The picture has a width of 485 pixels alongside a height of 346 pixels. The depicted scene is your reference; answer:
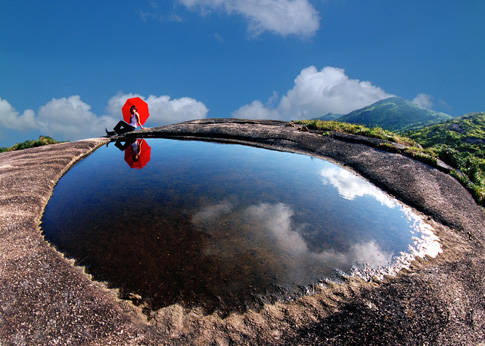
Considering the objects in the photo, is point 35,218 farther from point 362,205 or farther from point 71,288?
point 362,205

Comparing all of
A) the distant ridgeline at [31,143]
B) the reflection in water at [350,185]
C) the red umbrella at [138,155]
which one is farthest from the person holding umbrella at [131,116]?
the reflection in water at [350,185]

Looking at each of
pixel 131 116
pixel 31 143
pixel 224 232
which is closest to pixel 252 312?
pixel 224 232

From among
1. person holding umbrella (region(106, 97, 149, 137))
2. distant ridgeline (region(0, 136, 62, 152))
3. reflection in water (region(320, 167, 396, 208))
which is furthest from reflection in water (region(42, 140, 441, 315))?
distant ridgeline (region(0, 136, 62, 152))

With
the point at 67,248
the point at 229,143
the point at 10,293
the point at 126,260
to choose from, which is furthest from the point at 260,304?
the point at 229,143

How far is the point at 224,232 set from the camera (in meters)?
9.30

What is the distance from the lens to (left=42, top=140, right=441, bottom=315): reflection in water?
6836 millimetres

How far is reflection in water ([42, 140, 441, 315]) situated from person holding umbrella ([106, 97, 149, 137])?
14.9m

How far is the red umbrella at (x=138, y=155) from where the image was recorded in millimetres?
18172

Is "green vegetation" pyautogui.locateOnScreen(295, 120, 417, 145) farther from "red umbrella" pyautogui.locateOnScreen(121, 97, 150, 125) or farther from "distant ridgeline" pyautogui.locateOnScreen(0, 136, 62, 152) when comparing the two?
"distant ridgeline" pyautogui.locateOnScreen(0, 136, 62, 152)

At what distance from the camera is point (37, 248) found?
766cm

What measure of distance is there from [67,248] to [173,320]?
564 centimetres

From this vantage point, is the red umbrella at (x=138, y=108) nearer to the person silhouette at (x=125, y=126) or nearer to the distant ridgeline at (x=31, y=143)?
the person silhouette at (x=125, y=126)

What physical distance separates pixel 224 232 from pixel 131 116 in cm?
2741

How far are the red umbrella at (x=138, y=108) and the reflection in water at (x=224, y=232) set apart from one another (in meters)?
14.8
